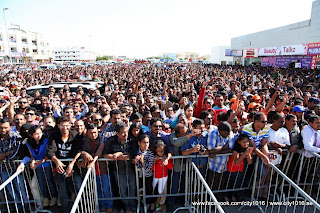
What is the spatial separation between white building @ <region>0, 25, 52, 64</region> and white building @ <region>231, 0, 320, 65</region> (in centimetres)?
5135

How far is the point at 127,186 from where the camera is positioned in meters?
3.58

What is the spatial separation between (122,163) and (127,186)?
45cm

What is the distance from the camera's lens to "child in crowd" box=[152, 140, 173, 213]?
3301 mm

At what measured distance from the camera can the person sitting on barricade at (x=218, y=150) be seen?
11.3 ft

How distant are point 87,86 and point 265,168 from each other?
785 cm

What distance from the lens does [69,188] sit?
3.65 m

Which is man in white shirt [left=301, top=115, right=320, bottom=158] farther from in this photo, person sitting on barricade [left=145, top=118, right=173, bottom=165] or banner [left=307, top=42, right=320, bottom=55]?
banner [left=307, top=42, right=320, bottom=55]

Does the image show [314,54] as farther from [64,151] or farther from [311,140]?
[64,151]

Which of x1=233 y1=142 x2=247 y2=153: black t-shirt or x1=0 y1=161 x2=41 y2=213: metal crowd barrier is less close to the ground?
x1=233 y1=142 x2=247 y2=153: black t-shirt

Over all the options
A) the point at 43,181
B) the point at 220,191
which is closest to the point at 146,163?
the point at 220,191

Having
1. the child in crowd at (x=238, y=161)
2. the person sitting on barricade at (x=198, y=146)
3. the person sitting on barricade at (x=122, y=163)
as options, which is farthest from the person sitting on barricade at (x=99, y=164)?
the child in crowd at (x=238, y=161)

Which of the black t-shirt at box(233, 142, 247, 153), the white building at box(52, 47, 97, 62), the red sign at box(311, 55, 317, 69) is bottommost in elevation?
the black t-shirt at box(233, 142, 247, 153)

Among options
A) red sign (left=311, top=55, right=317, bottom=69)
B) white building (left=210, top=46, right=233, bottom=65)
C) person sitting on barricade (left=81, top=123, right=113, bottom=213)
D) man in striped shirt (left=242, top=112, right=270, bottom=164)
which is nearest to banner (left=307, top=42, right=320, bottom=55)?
red sign (left=311, top=55, right=317, bottom=69)

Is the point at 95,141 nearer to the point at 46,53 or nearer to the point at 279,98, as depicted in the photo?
the point at 279,98
